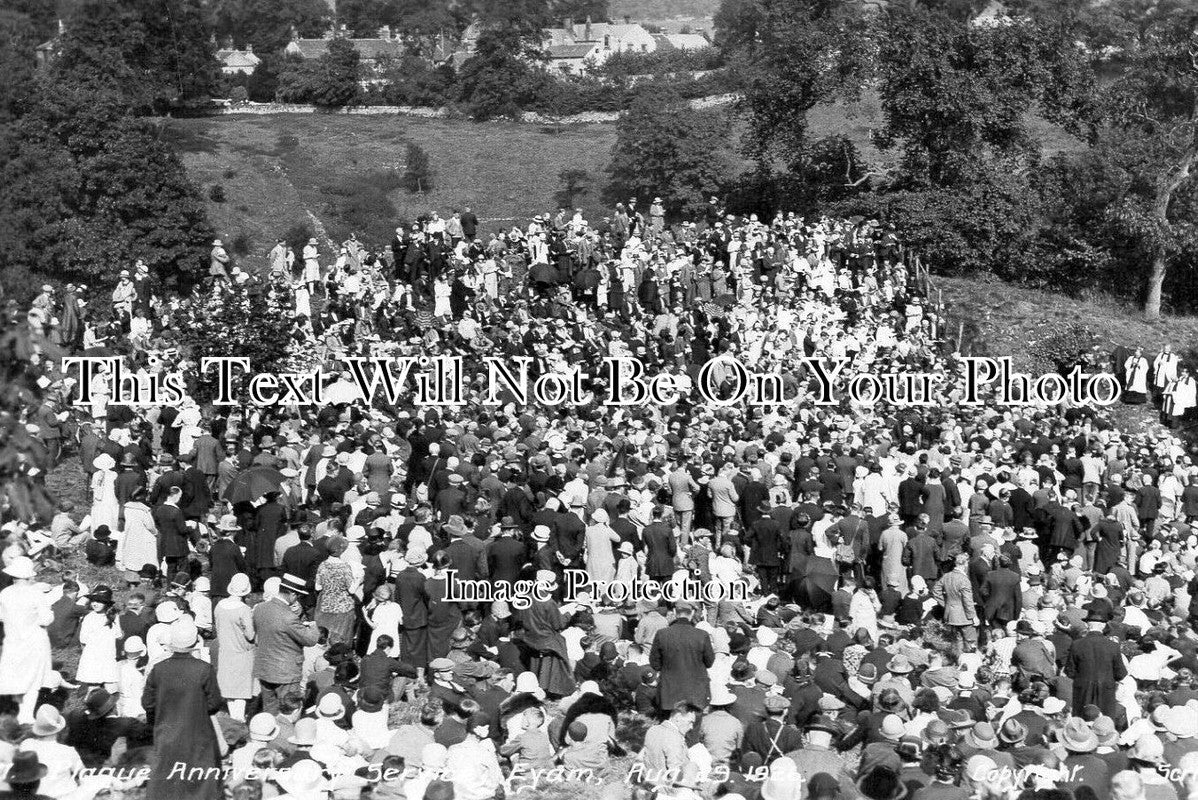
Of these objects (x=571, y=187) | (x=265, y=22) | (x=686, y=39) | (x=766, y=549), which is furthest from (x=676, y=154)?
(x=686, y=39)

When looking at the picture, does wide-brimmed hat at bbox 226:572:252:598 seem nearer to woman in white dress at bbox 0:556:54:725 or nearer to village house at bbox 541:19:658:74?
woman in white dress at bbox 0:556:54:725

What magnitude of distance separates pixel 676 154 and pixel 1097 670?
36812 millimetres

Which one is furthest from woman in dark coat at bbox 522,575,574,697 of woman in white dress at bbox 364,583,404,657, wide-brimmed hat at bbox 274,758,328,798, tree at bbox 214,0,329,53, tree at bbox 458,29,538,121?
tree at bbox 214,0,329,53

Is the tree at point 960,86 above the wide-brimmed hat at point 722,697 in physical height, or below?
above

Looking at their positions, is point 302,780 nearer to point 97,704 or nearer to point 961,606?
point 97,704

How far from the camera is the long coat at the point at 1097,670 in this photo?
17.0 metres

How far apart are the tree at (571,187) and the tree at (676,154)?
3874 millimetres

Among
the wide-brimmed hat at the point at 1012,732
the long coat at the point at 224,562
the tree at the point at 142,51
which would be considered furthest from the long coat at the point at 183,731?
the tree at the point at 142,51

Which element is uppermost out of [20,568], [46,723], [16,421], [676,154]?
[16,421]

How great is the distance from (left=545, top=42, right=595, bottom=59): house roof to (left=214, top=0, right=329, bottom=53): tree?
17683mm

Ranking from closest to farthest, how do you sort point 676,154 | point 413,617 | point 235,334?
point 413,617
point 235,334
point 676,154

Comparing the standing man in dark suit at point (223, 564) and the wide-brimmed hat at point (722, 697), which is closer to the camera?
the wide-brimmed hat at point (722, 697)

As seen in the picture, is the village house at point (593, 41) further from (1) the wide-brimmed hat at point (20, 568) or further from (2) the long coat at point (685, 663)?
(1) the wide-brimmed hat at point (20, 568)

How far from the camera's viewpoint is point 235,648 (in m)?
16.6
